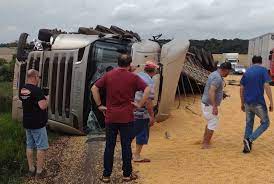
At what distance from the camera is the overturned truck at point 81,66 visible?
34.3 feet

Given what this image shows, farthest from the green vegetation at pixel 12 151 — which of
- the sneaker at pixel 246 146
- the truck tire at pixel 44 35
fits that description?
the sneaker at pixel 246 146

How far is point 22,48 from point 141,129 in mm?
5364

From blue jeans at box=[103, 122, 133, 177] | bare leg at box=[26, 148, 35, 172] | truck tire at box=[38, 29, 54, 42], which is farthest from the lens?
truck tire at box=[38, 29, 54, 42]

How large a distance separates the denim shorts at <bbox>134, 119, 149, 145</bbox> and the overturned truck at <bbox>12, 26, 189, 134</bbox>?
2.61 m

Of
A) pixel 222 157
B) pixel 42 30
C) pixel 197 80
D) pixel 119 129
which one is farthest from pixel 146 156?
pixel 197 80

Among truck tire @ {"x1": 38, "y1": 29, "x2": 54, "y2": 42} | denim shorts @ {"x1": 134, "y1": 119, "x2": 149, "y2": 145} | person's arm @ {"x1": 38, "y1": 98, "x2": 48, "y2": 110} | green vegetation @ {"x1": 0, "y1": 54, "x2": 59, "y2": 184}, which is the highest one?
truck tire @ {"x1": 38, "y1": 29, "x2": 54, "y2": 42}

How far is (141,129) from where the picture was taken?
7.93 m

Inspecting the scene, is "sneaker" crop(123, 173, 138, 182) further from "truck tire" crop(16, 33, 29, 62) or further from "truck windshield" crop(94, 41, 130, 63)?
"truck tire" crop(16, 33, 29, 62)

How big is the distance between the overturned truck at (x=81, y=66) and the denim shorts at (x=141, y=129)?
261 centimetres

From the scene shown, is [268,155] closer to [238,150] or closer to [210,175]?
[238,150]

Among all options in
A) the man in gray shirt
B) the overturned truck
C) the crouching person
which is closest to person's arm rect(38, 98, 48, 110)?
the crouching person

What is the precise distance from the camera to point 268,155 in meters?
8.52

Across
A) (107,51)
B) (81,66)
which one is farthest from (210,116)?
(107,51)

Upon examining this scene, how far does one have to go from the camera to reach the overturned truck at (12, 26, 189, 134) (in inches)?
412
